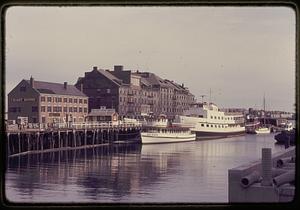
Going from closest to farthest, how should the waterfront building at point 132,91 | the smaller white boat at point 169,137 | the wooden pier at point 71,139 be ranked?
1. the waterfront building at point 132,91
2. the wooden pier at point 71,139
3. the smaller white boat at point 169,137

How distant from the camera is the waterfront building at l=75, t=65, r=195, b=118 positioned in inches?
92.6

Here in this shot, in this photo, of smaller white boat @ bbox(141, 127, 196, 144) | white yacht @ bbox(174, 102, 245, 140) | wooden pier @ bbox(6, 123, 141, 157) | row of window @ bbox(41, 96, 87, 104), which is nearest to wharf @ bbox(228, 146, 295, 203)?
white yacht @ bbox(174, 102, 245, 140)

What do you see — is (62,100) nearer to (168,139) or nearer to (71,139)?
(71,139)

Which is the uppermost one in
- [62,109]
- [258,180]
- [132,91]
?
[132,91]

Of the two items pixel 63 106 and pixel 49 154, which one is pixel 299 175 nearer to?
pixel 63 106

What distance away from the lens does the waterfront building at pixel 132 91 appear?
2.35m

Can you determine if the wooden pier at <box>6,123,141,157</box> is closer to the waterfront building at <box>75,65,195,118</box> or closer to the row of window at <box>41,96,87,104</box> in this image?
the waterfront building at <box>75,65,195,118</box>

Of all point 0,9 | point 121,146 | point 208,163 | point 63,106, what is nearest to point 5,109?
point 0,9

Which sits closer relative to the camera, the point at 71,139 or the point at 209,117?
the point at 209,117


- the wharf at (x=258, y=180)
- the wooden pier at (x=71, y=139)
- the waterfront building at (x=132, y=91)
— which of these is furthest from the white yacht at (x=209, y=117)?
the wooden pier at (x=71, y=139)

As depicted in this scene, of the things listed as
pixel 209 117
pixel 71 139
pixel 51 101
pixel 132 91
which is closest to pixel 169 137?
pixel 71 139

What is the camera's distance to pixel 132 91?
2.95 m

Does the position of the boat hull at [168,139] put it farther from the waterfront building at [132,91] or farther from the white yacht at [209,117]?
the waterfront building at [132,91]

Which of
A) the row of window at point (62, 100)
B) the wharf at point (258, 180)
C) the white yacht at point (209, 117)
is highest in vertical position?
the row of window at point (62, 100)
